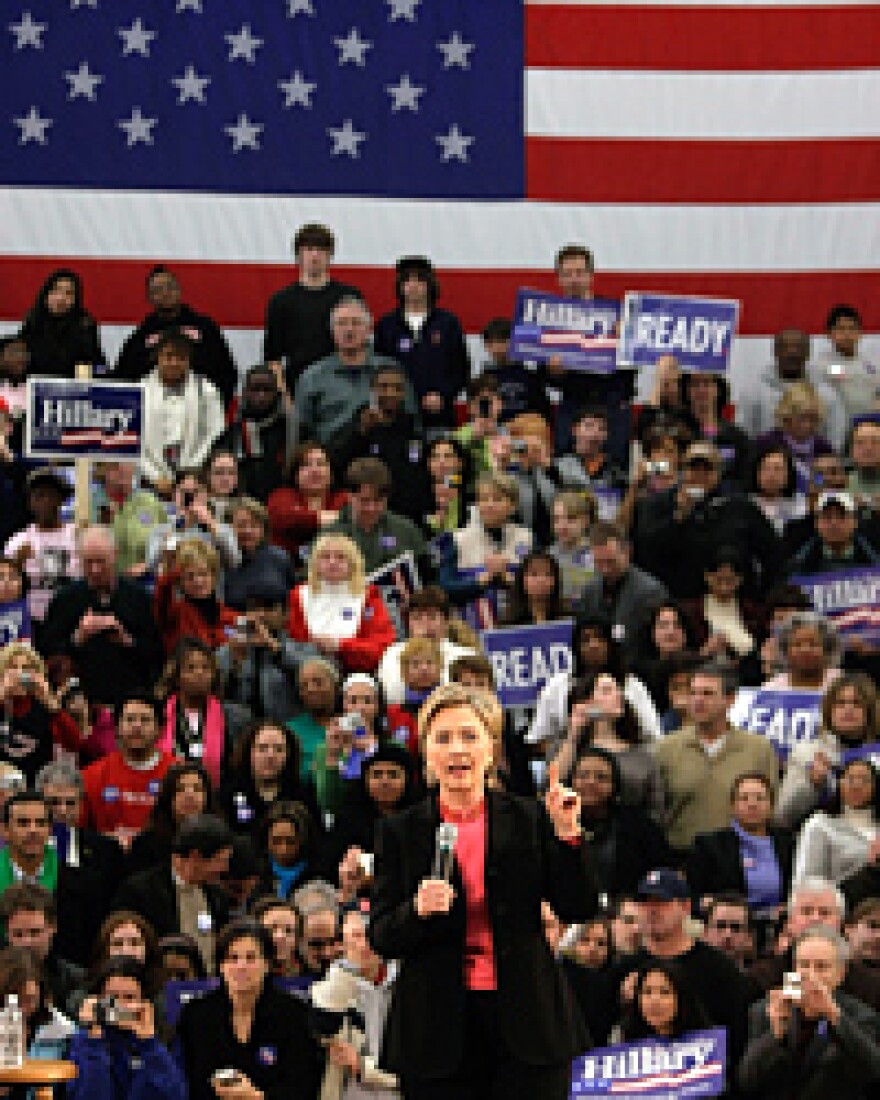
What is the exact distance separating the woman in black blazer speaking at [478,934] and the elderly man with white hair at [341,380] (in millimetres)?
7432

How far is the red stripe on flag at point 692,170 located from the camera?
1662cm

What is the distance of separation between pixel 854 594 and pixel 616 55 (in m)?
4.43

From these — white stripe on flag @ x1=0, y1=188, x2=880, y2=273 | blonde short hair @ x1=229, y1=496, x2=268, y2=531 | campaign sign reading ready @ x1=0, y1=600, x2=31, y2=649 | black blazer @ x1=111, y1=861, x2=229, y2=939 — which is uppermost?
white stripe on flag @ x1=0, y1=188, x2=880, y2=273

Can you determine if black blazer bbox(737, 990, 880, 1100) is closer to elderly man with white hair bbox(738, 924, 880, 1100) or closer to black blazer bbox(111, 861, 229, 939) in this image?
elderly man with white hair bbox(738, 924, 880, 1100)

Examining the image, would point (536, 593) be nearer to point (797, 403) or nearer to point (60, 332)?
point (797, 403)

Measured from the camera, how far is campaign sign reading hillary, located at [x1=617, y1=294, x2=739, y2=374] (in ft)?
47.6

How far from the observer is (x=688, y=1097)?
9352mm

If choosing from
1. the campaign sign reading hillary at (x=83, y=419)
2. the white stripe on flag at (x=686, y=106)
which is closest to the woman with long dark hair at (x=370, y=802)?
the campaign sign reading hillary at (x=83, y=419)

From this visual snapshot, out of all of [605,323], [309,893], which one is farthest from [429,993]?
[605,323]

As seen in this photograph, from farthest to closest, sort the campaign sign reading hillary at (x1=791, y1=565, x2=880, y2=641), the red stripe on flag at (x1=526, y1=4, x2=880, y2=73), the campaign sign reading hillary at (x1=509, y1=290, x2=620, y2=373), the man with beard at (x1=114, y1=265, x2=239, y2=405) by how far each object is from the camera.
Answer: the red stripe on flag at (x1=526, y1=4, x2=880, y2=73)
the campaign sign reading hillary at (x1=509, y1=290, x2=620, y2=373)
the man with beard at (x1=114, y1=265, x2=239, y2=405)
the campaign sign reading hillary at (x1=791, y1=565, x2=880, y2=641)

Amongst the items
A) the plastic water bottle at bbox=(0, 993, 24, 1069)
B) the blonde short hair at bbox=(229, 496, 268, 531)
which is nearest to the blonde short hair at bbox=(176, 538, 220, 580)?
the blonde short hair at bbox=(229, 496, 268, 531)

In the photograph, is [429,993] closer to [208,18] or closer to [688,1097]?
[688,1097]

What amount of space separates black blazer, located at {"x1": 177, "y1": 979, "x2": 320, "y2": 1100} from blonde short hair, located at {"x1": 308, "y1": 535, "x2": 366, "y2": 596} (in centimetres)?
313

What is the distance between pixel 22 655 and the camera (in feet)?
37.4
